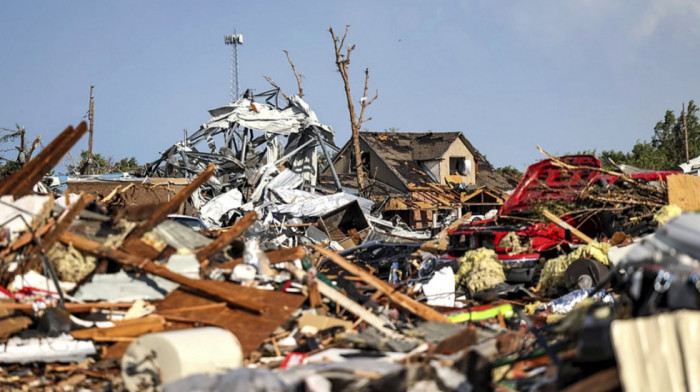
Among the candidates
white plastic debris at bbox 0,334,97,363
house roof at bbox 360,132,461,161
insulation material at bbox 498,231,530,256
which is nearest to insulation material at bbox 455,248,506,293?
insulation material at bbox 498,231,530,256

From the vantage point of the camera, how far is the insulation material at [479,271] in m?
11.0

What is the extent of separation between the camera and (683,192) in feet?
37.3

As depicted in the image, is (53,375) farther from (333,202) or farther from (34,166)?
(333,202)

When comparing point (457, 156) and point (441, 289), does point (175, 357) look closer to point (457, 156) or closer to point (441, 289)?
point (441, 289)

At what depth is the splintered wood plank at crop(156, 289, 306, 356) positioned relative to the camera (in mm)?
7000

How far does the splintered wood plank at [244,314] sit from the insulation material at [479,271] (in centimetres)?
409

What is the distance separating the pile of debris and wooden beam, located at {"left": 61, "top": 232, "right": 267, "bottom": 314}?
0.07 feet

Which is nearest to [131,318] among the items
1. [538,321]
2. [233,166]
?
[538,321]

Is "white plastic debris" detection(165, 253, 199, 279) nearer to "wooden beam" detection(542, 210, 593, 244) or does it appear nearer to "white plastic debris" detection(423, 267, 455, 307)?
"white plastic debris" detection(423, 267, 455, 307)

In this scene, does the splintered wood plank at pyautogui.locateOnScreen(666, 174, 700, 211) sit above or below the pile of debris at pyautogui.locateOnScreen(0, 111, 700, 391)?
above

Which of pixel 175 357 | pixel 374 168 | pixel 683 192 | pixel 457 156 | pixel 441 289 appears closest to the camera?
pixel 175 357

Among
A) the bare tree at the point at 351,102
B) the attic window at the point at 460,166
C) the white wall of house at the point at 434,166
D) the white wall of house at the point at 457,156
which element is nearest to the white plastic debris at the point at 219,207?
the bare tree at the point at 351,102

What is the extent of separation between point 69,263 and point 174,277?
1.14 m

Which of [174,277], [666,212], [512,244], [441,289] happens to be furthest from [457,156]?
[174,277]
